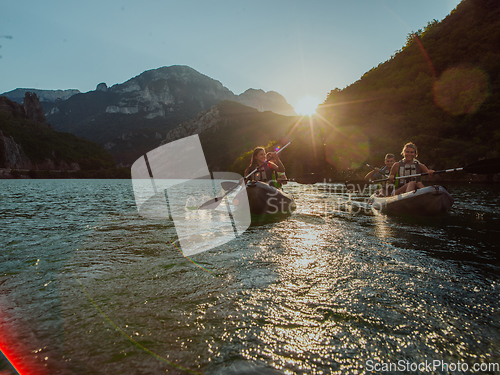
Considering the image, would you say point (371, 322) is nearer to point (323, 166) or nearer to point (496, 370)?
point (496, 370)

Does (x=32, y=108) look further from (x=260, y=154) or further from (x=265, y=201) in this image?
(x=265, y=201)

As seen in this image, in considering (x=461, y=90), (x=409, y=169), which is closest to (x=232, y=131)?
(x=461, y=90)

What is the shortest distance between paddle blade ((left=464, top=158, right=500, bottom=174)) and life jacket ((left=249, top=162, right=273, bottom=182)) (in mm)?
7376

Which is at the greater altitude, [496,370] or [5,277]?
[5,277]

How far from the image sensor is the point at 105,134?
627 ft

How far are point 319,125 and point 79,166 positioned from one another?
115 m

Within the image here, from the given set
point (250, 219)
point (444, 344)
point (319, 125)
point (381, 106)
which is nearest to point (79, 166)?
point (319, 125)

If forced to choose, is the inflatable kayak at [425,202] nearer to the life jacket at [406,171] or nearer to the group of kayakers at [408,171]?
the group of kayakers at [408,171]

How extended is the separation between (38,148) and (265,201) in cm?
14346

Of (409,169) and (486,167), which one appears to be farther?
(409,169)

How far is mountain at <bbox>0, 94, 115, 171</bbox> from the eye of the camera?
105 metres

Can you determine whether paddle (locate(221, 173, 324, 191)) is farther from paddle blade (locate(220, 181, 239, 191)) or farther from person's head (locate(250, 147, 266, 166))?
person's head (locate(250, 147, 266, 166))

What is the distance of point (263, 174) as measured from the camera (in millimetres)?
12109

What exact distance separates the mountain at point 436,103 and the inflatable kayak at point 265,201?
104 ft
